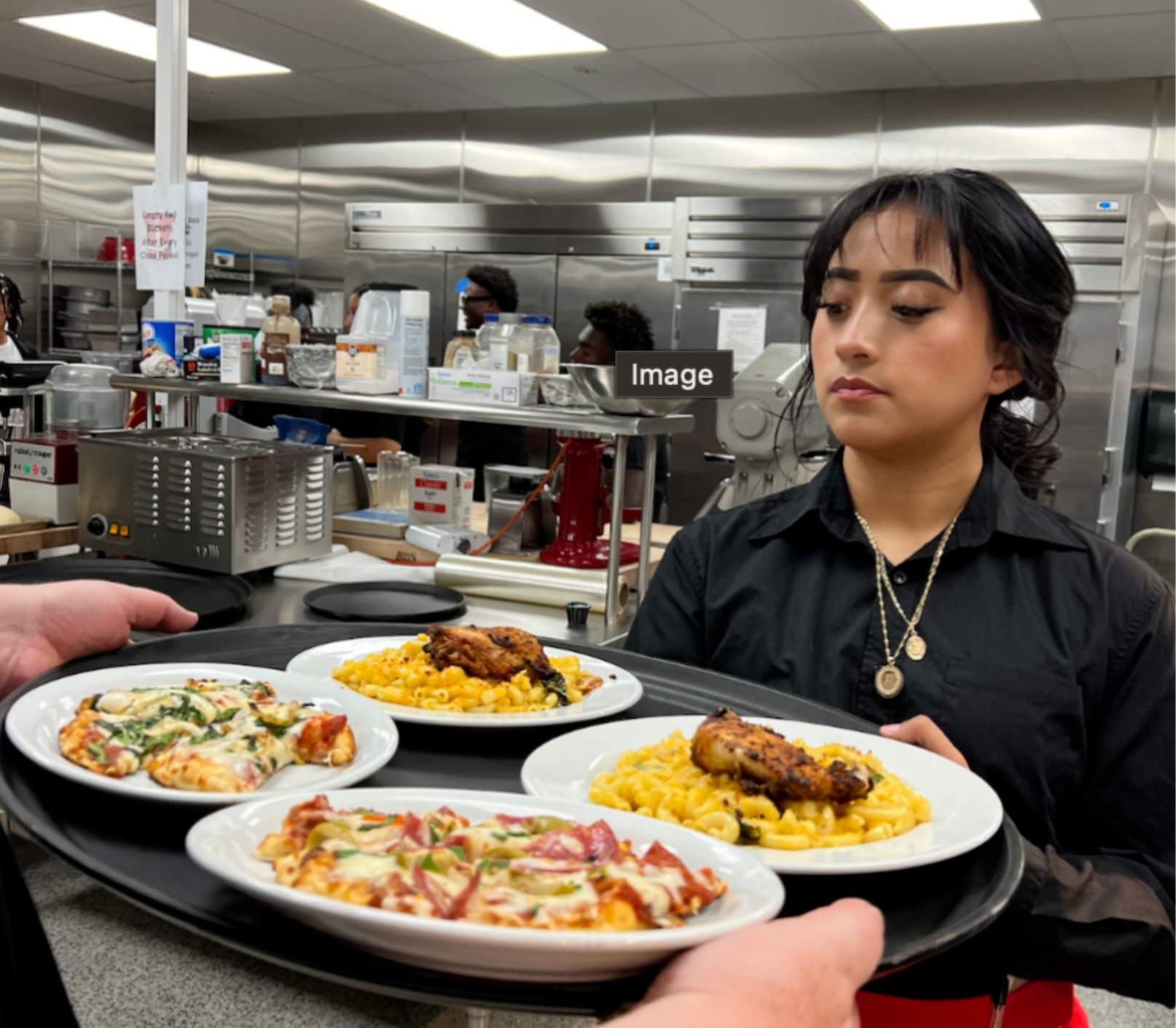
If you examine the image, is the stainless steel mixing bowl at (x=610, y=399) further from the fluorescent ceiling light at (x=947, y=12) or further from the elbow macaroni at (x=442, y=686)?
the fluorescent ceiling light at (x=947, y=12)

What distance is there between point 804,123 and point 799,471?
4589 millimetres

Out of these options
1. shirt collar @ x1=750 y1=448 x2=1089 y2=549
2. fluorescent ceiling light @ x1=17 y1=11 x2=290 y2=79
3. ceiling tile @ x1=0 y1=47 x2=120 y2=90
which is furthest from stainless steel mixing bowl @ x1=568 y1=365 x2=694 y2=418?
ceiling tile @ x1=0 y1=47 x2=120 y2=90

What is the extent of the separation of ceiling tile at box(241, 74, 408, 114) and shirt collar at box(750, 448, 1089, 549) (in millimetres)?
6201

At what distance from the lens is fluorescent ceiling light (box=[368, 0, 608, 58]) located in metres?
5.18

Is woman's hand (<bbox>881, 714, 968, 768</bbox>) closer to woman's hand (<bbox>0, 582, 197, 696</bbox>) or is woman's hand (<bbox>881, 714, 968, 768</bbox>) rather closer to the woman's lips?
the woman's lips

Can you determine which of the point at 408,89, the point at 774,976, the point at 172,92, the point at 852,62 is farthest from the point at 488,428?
the point at 774,976

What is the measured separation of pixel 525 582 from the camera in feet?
7.64

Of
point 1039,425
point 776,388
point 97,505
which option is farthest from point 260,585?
point 1039,425

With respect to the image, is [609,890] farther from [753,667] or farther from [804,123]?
[804,123]

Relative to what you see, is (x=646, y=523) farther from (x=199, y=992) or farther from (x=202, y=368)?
(x=199, y=992)

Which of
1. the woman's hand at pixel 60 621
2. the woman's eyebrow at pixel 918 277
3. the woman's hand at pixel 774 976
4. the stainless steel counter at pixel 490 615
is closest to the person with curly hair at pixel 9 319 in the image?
the stainless steel counter at pixel 490 615

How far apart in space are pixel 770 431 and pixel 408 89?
17.7 ft

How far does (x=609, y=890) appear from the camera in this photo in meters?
0.68

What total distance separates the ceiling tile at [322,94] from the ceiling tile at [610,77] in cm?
154
